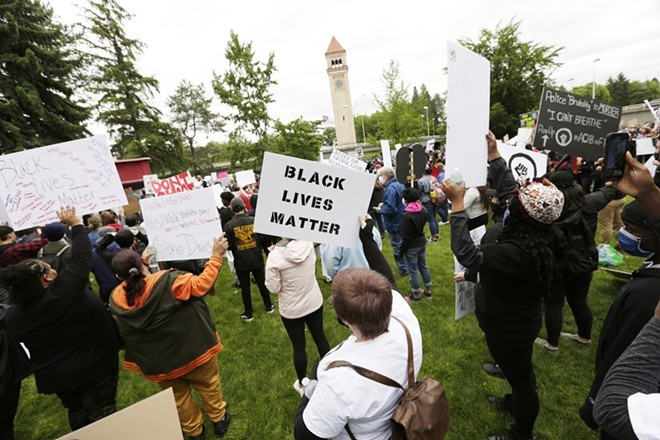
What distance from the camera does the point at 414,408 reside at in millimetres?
1354

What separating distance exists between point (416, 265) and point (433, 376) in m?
2.00

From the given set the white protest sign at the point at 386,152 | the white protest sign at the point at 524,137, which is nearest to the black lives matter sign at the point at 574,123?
the white protest sign at the point at 524,137

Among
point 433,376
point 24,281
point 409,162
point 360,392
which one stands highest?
point 409,162

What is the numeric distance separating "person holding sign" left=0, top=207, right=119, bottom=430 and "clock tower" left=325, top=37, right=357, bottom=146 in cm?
6196

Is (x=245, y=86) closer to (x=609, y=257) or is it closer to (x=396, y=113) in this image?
(x=396, y=113)

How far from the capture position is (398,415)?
52.8 inches

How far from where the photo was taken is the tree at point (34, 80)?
55.0 feet

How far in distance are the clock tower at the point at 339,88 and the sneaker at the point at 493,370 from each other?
6120 centimetres

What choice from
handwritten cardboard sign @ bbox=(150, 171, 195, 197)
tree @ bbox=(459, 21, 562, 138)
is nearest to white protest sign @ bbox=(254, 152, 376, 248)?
handwritten cardboard sign @ bbox=(150, 171, 195, 197)

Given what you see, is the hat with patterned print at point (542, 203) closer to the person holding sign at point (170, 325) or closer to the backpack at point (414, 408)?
the backpack at point (414, 408)

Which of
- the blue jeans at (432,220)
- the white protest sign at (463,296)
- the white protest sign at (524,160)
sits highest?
the white protest sign at (524,160)

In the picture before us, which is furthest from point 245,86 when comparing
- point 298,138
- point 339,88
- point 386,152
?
point 339,88

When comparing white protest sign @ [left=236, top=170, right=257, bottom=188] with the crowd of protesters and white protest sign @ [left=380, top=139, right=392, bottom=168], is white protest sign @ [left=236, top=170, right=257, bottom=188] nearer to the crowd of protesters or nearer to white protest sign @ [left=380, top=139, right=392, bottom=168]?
white protest sign @ [left=380, top=139, right=392, bottom=168]

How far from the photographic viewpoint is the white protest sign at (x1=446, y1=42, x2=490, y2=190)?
2.42 m
